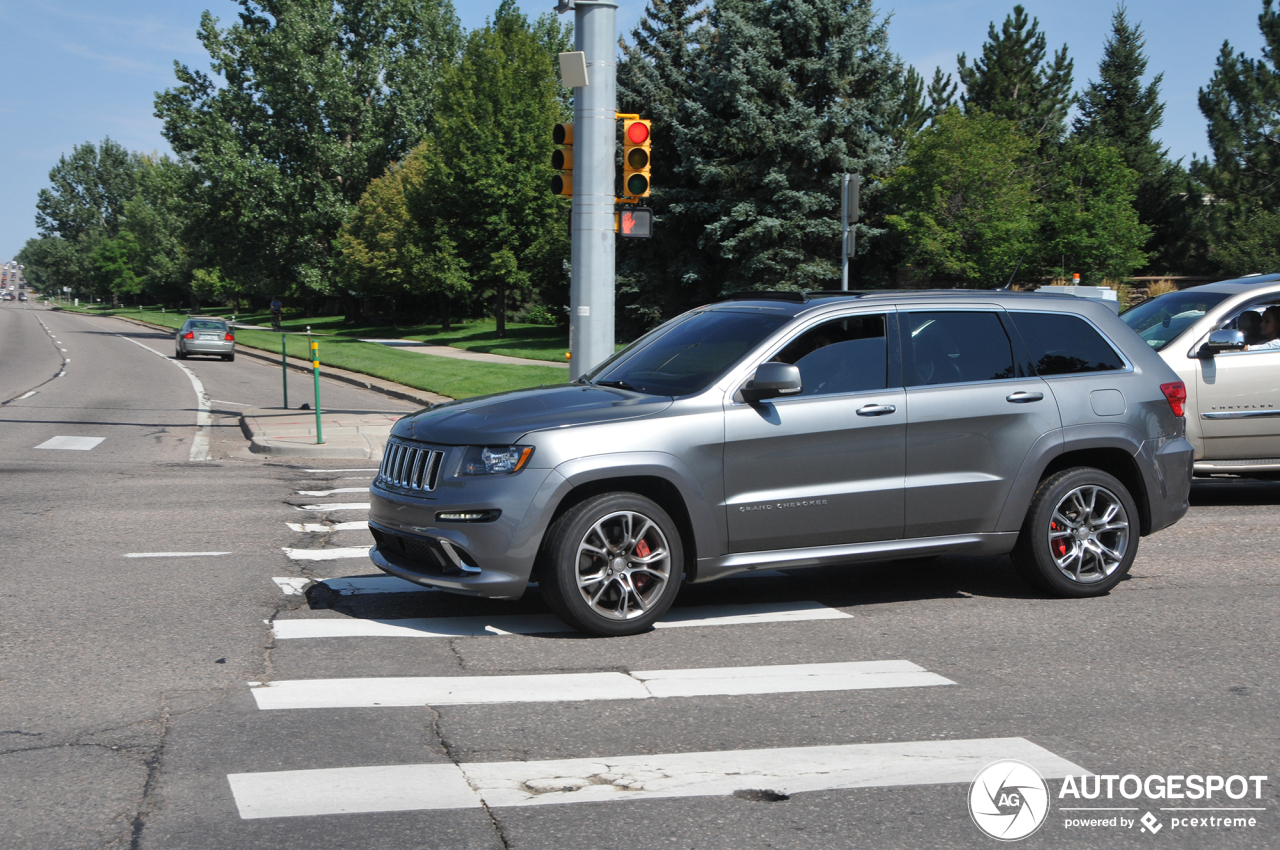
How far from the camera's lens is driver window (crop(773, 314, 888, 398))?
6.45m

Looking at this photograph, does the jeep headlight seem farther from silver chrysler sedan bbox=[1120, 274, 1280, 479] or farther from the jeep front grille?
silver chrysler sedan bbox=[1120, 274, 1280, 479]

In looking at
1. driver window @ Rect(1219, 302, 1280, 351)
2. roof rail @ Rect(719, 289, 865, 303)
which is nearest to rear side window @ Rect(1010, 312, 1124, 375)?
roof rail @ Rect(719, 289, 865, 303)

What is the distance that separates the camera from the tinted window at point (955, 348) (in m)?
6.68

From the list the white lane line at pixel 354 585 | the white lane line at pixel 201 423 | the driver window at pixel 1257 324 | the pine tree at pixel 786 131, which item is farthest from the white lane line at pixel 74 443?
the pine tree at pixel 786 131

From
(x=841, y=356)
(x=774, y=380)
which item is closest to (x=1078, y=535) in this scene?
(x=841, y=356)

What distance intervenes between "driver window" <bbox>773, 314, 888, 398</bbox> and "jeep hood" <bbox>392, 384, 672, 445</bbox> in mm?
871

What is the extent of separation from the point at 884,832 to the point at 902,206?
104 ft

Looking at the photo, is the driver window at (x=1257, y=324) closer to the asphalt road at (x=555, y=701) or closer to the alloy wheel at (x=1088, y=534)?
the asphalt road at (x=555, y=701)

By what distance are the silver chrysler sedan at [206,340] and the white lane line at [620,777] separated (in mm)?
37873

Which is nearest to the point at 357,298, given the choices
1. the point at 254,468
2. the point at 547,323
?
the point at 547,323

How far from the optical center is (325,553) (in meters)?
8.31

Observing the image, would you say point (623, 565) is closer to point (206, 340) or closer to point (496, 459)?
point (496, 459)

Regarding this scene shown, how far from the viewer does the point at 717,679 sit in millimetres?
5336

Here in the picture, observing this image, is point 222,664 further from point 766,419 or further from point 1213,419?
point 1213,419
